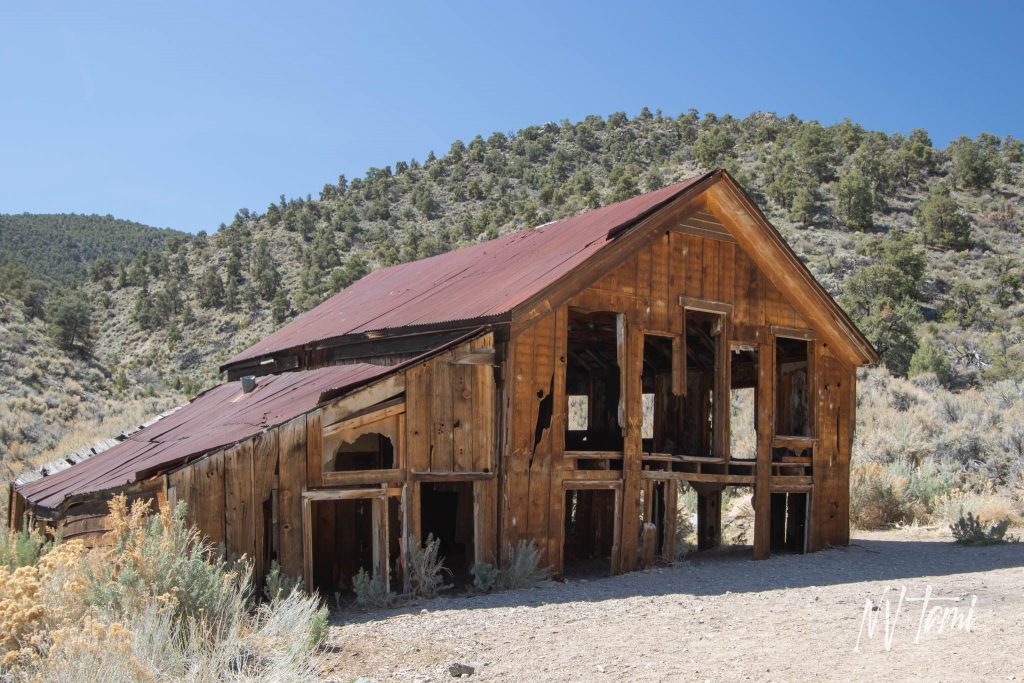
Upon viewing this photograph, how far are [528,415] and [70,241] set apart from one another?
64.2m

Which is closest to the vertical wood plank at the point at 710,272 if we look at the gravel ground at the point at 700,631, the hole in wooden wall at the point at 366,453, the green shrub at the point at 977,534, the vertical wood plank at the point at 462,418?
the gravel ground at the point at 700,631

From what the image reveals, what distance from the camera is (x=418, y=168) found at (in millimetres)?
63062

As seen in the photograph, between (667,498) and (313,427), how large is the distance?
18.8ft

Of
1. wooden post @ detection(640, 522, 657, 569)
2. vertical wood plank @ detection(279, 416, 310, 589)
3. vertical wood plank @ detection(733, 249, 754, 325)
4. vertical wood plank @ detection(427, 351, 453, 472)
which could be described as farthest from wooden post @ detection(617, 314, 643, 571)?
vertical wood plank @ detection(279, 416, 310, 589)

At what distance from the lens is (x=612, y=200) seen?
4838 centimetres

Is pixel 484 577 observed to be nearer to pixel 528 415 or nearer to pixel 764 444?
pixel 528 415

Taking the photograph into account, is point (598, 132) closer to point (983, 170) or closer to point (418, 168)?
point (418, 168)

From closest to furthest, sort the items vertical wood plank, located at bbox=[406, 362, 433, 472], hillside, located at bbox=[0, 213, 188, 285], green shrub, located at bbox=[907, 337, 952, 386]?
vertical wood plank, located at bbox=[406, 362, 433, 472]
green shrub, located at bbox=[907, 337, 952, 386]
hillside, located at bbox=[0, 213, 188, 285]

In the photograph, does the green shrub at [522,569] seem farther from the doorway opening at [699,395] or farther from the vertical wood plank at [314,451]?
the doorway opening at [699,395]

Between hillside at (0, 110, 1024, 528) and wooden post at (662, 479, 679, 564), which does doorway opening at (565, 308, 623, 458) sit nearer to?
wooden post at (662, 479, 679, 564)

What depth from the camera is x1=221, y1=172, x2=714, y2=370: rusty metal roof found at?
13.1 meters

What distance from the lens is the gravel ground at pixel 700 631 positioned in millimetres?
7938

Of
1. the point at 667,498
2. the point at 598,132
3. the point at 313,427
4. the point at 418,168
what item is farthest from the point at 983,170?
the point at 313,427

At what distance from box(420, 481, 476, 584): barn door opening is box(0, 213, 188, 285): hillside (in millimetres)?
45906
